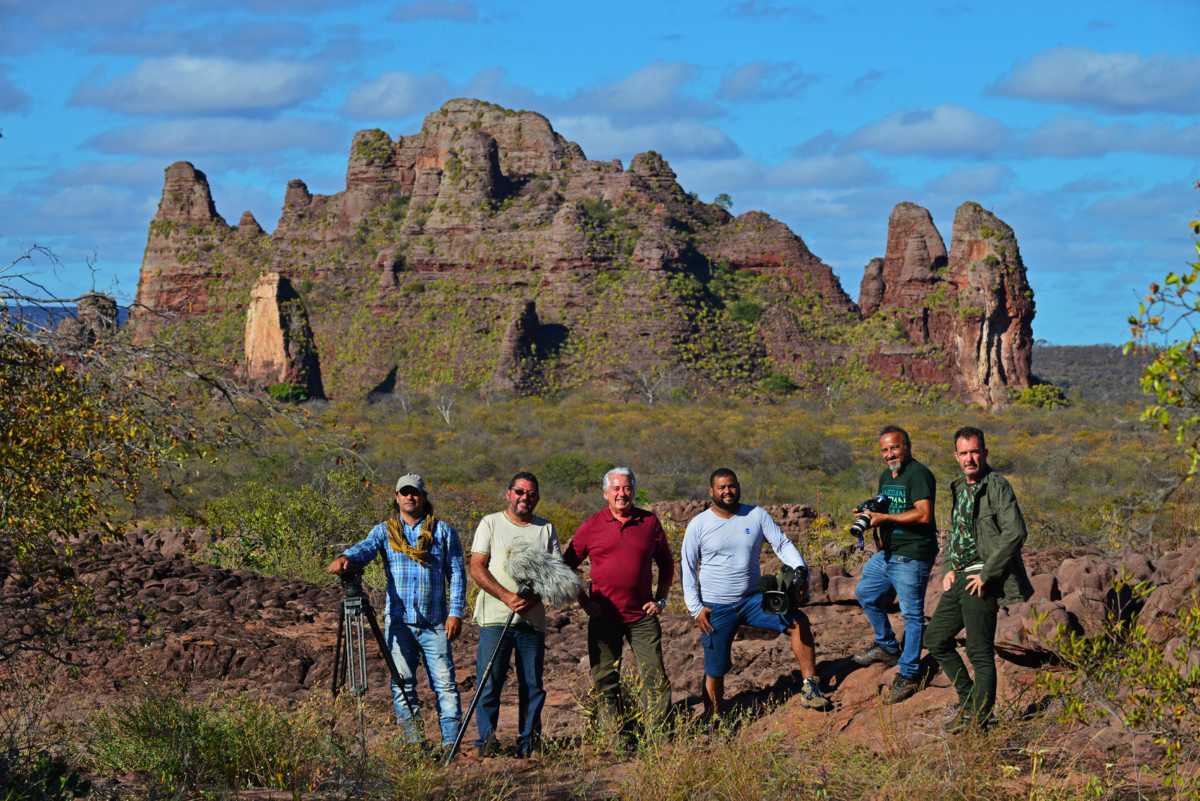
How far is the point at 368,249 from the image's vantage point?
236 ft

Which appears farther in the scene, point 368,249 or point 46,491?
point 368,249

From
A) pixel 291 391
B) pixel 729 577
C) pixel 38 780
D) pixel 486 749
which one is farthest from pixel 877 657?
pixel 291 391

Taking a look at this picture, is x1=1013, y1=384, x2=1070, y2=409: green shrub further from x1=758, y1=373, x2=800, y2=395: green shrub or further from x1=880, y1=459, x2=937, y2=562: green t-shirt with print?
x1=880, y1=459, x2=937, y2=562: green t-shirt with print

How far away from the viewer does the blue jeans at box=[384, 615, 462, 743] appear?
8234 mm

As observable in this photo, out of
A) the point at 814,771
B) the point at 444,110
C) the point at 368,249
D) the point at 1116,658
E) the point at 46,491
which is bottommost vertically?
the point at 814,771

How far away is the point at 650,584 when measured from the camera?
331 inches

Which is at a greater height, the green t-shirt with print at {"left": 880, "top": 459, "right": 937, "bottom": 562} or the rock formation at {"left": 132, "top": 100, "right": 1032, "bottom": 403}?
the rock formation at {"left": 132, "top": 100, "right": 1032, "bottom": 403}

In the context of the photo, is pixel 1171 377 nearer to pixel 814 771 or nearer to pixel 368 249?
pixel 814 771

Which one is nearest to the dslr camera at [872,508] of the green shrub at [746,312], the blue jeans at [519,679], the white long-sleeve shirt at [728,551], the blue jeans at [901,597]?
the blue jeans at [901,597]

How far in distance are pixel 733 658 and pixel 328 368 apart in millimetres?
59609

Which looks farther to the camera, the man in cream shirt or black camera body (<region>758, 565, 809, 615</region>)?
black camera body (<region>758, 565, 809, 615</region>)

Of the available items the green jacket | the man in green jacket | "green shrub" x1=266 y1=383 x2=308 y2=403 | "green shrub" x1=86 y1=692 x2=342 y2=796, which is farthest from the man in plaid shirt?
"green shrub" x1=266 y1=383 x2=308 y2=403

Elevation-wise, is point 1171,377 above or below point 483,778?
above

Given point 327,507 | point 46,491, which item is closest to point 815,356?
point 327,507
